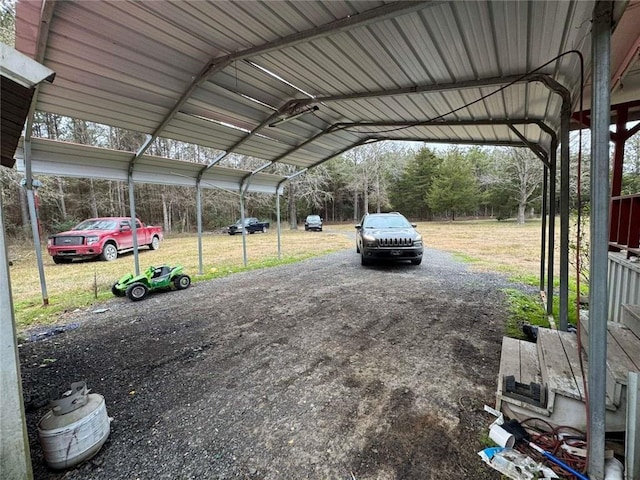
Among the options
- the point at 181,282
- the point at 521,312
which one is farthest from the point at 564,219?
the point at 181,282

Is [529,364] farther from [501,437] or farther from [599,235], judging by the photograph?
[599,235]

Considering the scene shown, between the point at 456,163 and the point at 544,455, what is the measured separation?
99.9 ft

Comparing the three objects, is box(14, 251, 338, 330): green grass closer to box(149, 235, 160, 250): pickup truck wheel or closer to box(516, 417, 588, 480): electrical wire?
box(516, 417, 588, 480): electrical wire

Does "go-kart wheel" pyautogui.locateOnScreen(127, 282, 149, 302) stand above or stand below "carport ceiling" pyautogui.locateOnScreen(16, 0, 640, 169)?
below

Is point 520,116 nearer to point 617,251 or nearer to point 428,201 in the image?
point 617,251

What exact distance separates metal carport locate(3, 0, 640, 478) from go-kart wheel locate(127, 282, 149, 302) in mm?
2564

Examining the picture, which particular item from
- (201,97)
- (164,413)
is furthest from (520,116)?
(164,413)

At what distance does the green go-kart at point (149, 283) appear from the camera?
5652mm

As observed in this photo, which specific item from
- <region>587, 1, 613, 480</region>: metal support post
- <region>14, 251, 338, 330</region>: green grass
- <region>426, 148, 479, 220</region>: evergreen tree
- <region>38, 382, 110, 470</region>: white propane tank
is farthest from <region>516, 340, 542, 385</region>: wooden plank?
<region>426, 148, 479, 220</region>: evergreen tree

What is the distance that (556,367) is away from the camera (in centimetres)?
223

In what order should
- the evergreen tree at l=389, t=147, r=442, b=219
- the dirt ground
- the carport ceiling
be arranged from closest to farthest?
the dirt ground
the carport ceiling
the evergreen tree at l=389, t=147, r=442, b=219

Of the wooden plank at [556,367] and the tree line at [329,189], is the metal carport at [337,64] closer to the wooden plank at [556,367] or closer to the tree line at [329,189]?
the wooden plank at [556,367]

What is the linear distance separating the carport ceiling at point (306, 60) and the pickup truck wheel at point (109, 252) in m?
6.62

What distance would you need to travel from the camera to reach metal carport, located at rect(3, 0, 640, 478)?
2539 mm
